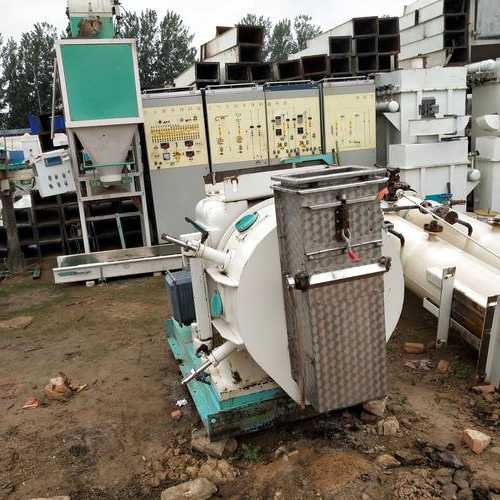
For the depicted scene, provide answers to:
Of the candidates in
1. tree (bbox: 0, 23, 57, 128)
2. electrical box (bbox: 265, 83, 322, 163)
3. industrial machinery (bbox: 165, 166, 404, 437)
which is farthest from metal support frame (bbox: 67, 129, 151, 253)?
tree (bbox: 0, 23, 57, 128)

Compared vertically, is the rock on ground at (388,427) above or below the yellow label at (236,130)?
below

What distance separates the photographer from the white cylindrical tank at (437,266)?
3641mm

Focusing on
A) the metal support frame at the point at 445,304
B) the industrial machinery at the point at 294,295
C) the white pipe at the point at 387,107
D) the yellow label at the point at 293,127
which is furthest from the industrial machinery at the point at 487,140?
the industrial machinery at the point at 294,295

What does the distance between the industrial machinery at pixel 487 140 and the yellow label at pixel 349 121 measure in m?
1.51

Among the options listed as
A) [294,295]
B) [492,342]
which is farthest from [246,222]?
[492,342]

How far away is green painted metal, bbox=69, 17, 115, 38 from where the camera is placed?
6055 mm

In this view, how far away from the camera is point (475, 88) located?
26.5 ft

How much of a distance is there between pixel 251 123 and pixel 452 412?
479cm

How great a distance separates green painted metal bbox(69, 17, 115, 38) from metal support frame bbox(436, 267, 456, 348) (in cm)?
475

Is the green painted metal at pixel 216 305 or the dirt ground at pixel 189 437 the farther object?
the green painted metal at pixel 216 305

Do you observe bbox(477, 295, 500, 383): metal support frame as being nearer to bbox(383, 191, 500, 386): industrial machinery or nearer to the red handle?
bbox(383, 191, 500, 386): industrial machinery

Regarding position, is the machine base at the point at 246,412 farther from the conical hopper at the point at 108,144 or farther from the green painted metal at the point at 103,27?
the green painted metal at the point at 103,27

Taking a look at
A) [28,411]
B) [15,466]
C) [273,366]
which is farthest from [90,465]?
[273,366]

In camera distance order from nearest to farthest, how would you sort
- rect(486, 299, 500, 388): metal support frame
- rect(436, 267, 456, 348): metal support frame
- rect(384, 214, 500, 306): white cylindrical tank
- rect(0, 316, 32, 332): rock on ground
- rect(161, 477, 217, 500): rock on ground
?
rect(161, 477, 217, 500): rock on ground
rect(486, 299, 500, 388): metal support frame
rect(384, 214, 500, 306): white cylindrical tank
rect(436, 267, 456, 348): metal support frame
rect(0, 316, 32, 332): rock on ground
